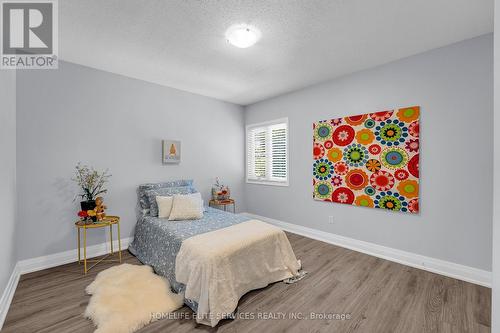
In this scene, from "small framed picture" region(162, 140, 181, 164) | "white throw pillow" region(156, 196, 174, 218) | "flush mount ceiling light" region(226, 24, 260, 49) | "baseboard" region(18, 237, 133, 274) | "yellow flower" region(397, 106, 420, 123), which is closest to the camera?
"flush mount ceiling light" region(226, 24, 260, 49)

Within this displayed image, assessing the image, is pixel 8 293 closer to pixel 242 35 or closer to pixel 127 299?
pixel 127 299

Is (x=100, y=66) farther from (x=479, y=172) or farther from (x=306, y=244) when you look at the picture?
(x=479, y=172)

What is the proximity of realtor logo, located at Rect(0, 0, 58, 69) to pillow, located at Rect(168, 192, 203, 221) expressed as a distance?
2.16m

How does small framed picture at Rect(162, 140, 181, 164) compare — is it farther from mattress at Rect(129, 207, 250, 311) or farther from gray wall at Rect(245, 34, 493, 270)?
gray wall at Rect(245, 34, 493, 270)

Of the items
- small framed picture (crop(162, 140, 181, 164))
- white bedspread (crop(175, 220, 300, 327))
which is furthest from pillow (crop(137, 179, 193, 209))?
white bedspread (crop(175, 220, 300, 327))

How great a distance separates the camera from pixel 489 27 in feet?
7.21

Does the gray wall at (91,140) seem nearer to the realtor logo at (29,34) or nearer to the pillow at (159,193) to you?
the realtor logo at (29,34)

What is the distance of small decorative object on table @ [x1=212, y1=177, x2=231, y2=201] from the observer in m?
4.29

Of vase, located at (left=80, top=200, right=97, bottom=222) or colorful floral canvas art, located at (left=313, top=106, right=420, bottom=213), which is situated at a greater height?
colorful floral canvas art, located at (left=313, top=106, right=420, bottom=213)

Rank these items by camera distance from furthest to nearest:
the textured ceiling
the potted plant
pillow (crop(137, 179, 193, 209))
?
pillow (crop(137, 179, 193, 209)), the potted plant, the textured ceiling

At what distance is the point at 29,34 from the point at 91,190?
1825 mm


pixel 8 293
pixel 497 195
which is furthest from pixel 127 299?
pixel 497 195

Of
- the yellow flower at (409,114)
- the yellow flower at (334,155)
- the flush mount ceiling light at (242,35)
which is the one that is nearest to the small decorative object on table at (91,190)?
the flush mount ceiling light at (242,35)

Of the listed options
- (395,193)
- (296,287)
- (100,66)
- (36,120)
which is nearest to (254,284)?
(296,287)
